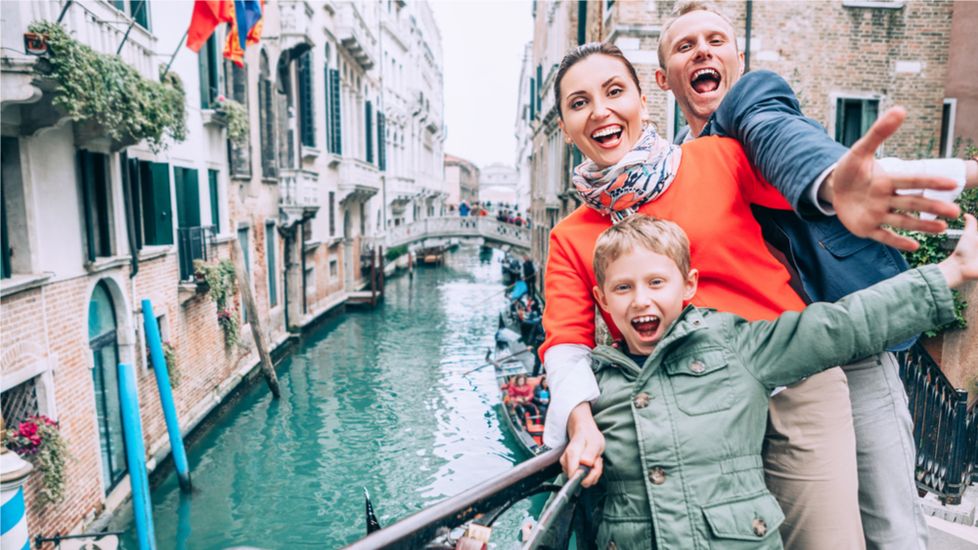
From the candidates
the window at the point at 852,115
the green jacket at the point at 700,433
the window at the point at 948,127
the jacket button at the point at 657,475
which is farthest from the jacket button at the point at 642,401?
the window at the point at 948,127

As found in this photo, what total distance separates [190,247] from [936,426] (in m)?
7.99

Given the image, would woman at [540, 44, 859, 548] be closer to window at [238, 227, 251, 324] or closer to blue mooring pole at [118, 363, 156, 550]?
blue mooring pole at [118, 363, 156, 550]

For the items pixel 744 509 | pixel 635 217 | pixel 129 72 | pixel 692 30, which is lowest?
pixel 744 509

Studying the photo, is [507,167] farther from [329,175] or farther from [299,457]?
[299,457]

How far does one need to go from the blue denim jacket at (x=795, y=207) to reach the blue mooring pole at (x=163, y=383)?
21.9ft

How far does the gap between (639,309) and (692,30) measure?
761 mm

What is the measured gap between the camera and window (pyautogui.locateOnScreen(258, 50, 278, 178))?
1176 cm

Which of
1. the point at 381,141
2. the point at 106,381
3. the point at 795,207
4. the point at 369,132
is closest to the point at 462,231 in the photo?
the point at 381,141

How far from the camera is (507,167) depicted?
100 metres

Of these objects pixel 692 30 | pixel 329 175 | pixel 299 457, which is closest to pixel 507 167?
pixel 329 175

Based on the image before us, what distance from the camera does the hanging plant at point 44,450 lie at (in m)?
4.48

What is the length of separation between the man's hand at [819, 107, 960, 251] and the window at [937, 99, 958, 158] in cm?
903

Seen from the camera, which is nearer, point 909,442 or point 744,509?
point 744,509

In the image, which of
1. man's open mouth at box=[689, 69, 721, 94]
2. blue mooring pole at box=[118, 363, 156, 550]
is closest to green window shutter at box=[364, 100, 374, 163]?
blue mooring pole at box=[118, 363, 156, 550]
